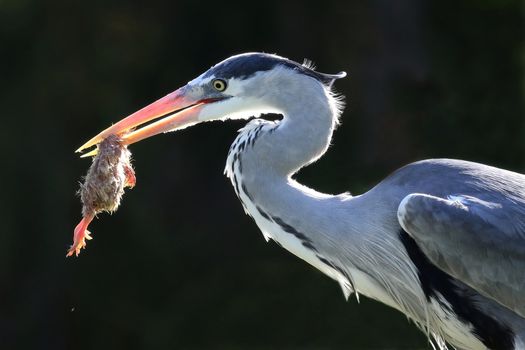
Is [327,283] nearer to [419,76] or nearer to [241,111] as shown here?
[419,76]

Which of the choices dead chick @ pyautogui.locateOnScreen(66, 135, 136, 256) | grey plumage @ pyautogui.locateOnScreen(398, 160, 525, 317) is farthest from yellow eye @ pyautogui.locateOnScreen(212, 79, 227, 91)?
grey plumage @ pyautogui.locateOnScreen(398, 160, 525, 317)

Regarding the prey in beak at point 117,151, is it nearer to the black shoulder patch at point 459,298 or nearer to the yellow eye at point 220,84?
the yellow eye at point 220,84

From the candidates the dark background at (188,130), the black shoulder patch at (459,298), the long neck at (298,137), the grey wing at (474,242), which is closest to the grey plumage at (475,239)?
the grey wing at (474,242)

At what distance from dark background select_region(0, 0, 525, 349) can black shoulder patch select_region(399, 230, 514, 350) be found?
4.04 metres

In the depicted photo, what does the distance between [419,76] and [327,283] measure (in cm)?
266

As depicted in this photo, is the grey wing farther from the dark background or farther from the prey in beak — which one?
the dark background

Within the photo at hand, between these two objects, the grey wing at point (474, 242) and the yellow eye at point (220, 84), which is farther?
the yellow eye at point (220, 84)

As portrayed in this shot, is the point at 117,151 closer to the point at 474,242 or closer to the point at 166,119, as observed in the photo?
the point at 166,119

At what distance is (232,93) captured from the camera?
429cm

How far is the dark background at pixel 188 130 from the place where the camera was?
362 inches

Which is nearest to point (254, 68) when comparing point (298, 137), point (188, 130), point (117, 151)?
point (298, 137)

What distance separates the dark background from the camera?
9.19 metres

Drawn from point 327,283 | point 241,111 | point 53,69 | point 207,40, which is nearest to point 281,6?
point 207,40

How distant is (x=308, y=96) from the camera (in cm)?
419
